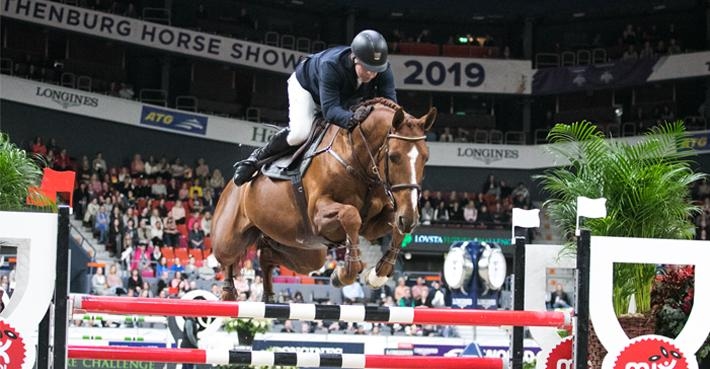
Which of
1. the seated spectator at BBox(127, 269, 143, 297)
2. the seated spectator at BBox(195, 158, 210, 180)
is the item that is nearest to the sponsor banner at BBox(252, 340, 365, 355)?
the seated spectator at BBox(127, 269, 143, 297)

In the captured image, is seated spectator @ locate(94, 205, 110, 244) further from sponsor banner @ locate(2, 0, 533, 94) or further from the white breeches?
the white breeches

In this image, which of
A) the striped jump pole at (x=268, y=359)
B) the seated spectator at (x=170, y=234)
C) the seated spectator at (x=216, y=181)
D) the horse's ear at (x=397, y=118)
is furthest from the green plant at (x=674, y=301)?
the seated spectator at (x=216, y=181)

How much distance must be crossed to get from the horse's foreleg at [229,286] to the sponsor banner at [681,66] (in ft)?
81.8

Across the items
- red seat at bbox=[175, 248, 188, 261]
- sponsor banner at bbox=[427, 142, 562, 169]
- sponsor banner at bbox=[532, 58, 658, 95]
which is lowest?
red seat at bbox=[175, 248, 188, 261]

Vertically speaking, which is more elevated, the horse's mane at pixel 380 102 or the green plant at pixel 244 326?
the horse's mane at pixel 380 102

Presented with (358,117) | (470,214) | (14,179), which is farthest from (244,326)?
(470,214)

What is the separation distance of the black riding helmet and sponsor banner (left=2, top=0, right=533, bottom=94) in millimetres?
22119

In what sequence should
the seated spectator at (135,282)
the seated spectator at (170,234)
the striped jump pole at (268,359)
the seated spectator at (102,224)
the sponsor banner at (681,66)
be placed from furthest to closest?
the sponsor banner at (681,66) → the seated spectator at (170,234) → the seated spectator at (102,224) → the seated spectator at (135,282) → the striped jump pole at (268,359)

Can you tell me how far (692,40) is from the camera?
32.0 m

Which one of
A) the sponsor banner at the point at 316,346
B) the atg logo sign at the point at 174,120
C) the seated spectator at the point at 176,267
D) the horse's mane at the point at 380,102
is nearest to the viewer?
the horse's mane at the point at 380,102

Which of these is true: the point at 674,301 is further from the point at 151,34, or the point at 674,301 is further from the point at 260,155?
the point at 151,34

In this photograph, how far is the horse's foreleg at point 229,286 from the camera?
7.65 m

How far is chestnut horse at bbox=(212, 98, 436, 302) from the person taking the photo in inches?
229

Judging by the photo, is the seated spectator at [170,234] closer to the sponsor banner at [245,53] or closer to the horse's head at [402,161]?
the sponsor banner at [245,53]
